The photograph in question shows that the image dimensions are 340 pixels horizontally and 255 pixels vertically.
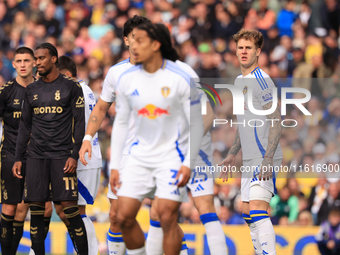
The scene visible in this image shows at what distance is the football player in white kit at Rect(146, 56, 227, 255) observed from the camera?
5172 millimetres

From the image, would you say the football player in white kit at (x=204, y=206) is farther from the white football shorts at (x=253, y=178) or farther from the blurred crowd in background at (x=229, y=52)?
the blurred crowd in background at (x=229, y=52)

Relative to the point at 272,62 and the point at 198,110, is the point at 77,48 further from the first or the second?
the point at 198,110

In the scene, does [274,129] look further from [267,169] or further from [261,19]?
[261,19]

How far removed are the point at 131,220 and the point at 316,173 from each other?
612 cm

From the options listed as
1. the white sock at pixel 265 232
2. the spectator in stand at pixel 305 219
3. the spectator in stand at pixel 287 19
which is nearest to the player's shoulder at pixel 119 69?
the white sock at pixel 265 232

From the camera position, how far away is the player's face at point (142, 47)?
4.58 metres

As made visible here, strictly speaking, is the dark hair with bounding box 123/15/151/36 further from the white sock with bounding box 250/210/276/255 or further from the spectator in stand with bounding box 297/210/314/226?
the spectator in stand with bounding box 297/210/314/226

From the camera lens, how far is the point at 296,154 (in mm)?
9945

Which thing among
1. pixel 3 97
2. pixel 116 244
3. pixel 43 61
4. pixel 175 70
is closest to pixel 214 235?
pixel 116 244

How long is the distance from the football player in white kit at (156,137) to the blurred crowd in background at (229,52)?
504cm

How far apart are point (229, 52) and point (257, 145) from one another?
6.61 meters

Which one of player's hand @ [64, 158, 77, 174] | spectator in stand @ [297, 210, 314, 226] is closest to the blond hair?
player's hand @ [64, 158, 77, 174]

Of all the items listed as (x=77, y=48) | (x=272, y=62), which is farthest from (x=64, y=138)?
(x=77, y=48)

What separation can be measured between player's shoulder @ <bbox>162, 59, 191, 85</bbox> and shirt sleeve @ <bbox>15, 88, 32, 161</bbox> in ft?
7.68
